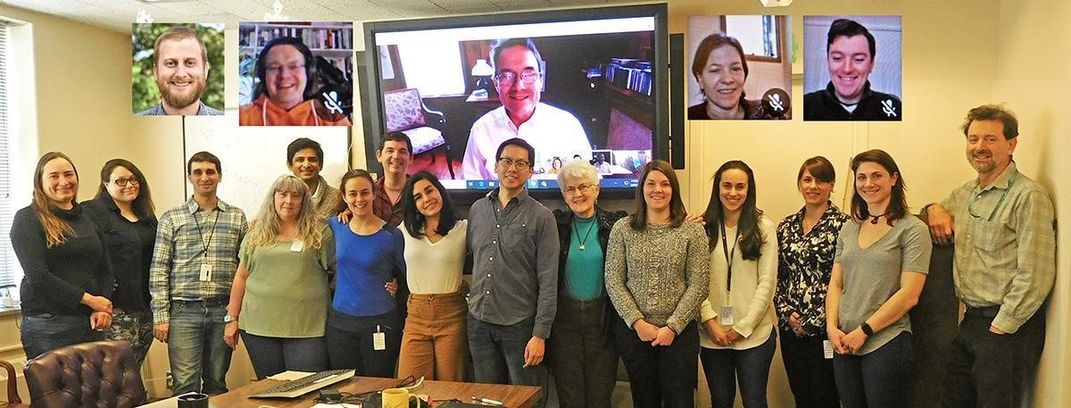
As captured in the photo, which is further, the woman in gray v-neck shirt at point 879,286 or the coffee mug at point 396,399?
the woman in gray v-neck shirt at point 879,286

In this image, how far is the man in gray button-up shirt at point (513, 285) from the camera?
3.48m

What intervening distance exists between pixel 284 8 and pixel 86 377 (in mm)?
2607

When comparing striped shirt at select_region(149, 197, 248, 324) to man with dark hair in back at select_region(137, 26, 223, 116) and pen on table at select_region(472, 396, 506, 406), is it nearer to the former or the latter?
man with dark hair in back at select_region(137, 26, 223, 116)

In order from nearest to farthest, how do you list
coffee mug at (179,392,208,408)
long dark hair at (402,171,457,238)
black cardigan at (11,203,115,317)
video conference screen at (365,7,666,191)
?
1. coffee mug at (179,392,208,408)
2. long dark hair at (402,171,457,238)
3. black cardigan at (11,203,115,317)
4. video conference screen at (365,7,666,191)

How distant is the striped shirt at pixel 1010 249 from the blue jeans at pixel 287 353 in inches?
114

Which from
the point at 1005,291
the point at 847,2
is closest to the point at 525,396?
the point at 1005,291

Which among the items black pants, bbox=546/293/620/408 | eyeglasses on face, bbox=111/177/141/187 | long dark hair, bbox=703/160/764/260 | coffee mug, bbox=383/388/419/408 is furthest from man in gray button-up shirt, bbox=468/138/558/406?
eyeglasses on face, bbox=111/177/141/187

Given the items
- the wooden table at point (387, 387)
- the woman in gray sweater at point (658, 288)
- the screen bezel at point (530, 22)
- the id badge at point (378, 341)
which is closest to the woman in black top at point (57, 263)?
the id badge at point (378, 341)

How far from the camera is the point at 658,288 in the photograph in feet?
11.0

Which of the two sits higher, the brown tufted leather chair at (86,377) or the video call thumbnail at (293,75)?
the video call thumbnail at (293,75)

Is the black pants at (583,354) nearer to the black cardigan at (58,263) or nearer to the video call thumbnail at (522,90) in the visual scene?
the video call thumbnail at (522,90)

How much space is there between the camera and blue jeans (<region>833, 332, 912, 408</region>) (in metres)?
3.24

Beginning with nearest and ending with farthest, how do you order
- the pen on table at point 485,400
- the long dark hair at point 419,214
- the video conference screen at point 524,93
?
the pen on table at point 485,400, the long dark hair at point 419,214, the video conference screen at point 524,93

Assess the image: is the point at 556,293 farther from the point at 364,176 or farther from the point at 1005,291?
the point at 1005,291
